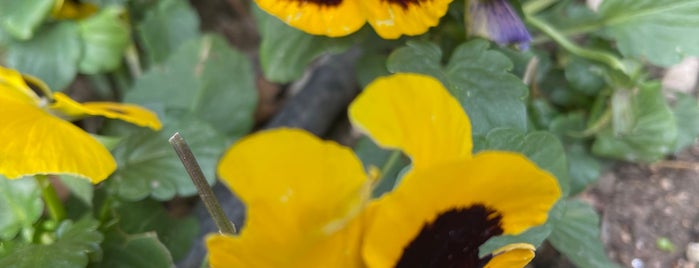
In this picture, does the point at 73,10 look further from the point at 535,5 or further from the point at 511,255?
the point at 511,255

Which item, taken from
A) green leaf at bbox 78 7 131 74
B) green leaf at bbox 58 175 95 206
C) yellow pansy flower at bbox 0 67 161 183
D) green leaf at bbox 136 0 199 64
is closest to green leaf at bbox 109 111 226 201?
green leaf at bbox 58 175 95 206

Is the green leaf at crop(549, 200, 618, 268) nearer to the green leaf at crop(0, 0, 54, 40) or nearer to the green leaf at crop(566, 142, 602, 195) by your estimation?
the green leaf at crop(566, 142, 602, 195)

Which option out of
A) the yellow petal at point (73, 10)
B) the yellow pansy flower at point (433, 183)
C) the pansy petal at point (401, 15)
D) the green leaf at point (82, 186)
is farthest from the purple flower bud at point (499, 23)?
the yellow petal at point (73, 10)

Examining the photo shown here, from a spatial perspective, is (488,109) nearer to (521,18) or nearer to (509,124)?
(509,124)

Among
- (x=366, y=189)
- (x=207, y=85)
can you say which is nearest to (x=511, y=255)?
(x=366, y=189)

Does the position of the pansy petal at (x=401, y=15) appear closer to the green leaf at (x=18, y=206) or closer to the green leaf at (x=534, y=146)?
the green leaf at (x=534, y=146)

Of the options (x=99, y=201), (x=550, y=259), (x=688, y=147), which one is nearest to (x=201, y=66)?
(x=99, y=201)
